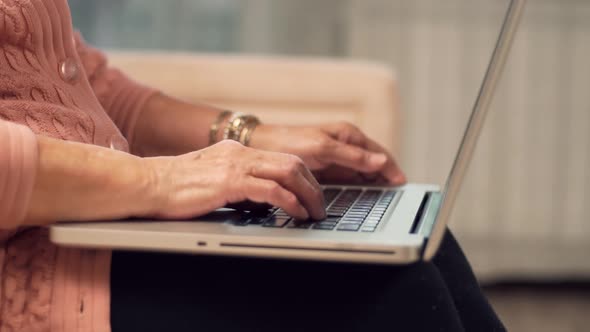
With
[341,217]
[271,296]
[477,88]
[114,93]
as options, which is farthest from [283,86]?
[271,296]

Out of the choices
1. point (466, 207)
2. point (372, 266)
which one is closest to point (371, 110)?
point (466, 207)

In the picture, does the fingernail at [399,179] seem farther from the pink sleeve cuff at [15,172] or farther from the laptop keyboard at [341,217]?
the pink sleeve cuff at [15,172]

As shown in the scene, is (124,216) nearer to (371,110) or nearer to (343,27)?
(371,110)

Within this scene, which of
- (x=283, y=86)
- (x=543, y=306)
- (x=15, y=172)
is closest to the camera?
(x=15, y=172)

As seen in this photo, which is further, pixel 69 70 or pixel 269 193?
pixel 69 70

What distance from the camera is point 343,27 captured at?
8.51 feet

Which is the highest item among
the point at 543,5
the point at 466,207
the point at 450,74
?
the point at 543,5

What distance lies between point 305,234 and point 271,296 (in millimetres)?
61

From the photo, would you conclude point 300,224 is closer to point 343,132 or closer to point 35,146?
point 35,146

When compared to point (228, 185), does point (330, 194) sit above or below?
below

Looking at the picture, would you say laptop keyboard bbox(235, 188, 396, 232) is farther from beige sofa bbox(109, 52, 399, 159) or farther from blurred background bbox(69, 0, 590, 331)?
blurred background bbox(69, 0, 590, 331)

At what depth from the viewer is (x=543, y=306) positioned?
8.39 ft

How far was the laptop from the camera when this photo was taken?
1.98ft

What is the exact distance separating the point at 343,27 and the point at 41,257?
2.01 meters
